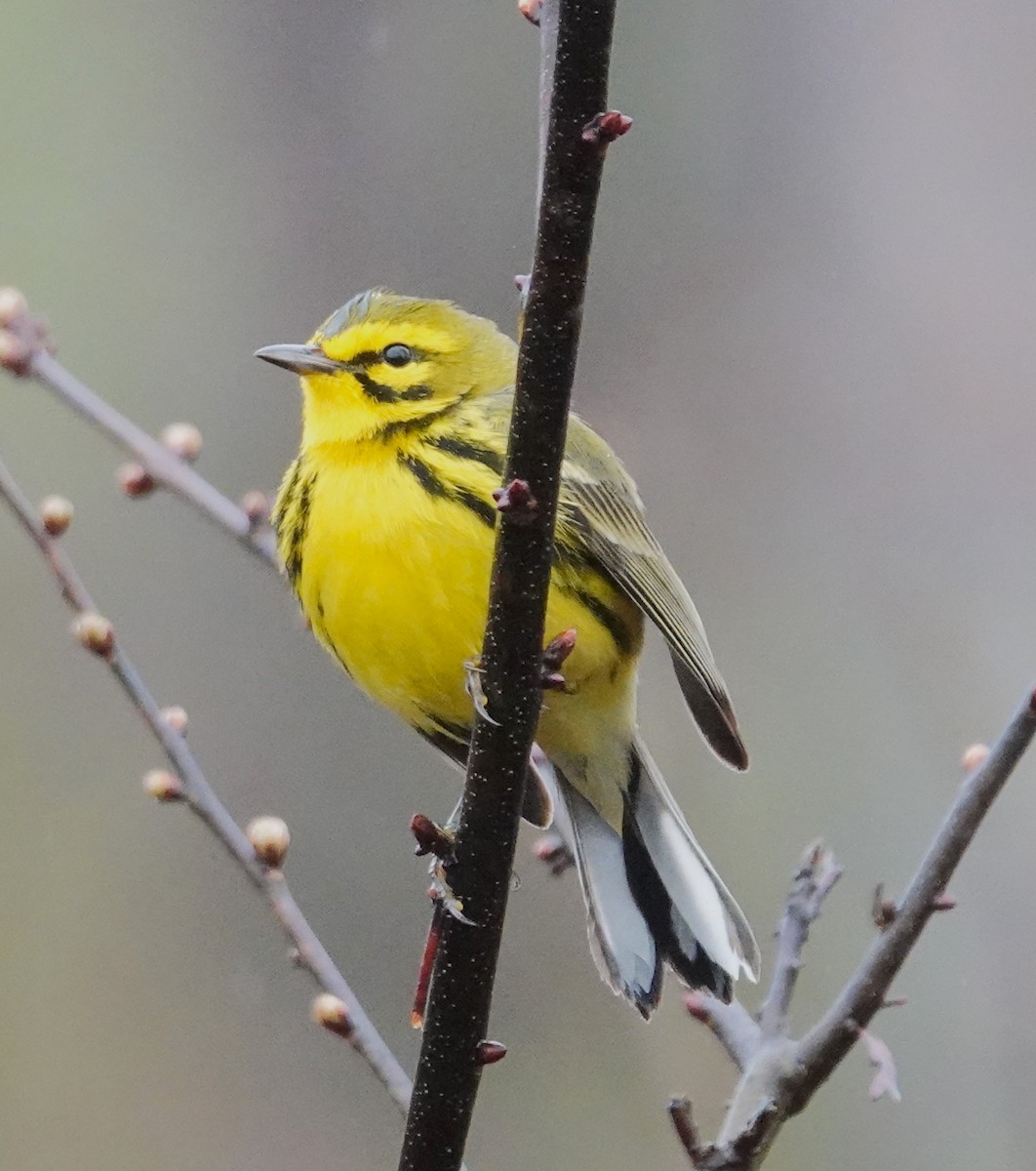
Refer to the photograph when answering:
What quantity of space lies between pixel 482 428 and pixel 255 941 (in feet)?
2.79

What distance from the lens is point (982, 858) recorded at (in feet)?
Result: 6.44

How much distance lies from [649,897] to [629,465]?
0.71 meters

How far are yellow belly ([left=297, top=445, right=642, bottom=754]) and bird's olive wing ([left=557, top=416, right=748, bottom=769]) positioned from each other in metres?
0.04

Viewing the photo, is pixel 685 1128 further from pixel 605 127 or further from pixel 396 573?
pixel 605 127

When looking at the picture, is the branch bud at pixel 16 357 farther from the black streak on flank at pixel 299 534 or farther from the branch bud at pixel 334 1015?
the branch bud at pixel 334 1015

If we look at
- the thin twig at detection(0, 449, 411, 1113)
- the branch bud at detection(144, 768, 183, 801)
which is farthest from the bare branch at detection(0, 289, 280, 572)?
the branch bud at detection(144, 768, 183, 801)

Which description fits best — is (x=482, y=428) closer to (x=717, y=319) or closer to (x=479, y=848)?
(x=479, y=848)

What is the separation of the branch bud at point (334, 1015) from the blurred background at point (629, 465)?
27.8 inches

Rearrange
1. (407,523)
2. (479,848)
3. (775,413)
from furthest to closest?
(775,413)
(407,523)
(479,848)

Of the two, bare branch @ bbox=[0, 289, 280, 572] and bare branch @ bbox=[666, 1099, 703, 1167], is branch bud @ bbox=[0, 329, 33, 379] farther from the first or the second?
bare branch @ bbox=[666, 1099, 703, 1167]

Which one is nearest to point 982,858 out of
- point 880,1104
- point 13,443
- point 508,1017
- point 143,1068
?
point 880,1104

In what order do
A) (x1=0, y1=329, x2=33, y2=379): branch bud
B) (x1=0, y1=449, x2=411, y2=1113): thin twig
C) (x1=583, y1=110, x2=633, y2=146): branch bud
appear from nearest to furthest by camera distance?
(x1=583, y1=110, x2=633, y2=146): branch bud < (x1=0, y1=449, x2=411, y2=1113): thin twig < (x1=0, y1=329, x2=33, y2=379): branch bud

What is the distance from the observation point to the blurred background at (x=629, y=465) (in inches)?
73.1

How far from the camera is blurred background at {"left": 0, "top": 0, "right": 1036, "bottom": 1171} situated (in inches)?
73.1
